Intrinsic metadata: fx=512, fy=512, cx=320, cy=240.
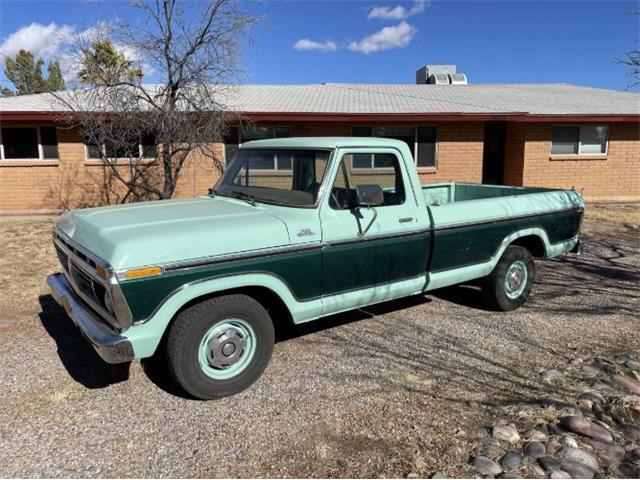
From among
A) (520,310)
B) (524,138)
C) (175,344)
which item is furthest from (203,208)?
(524,138)

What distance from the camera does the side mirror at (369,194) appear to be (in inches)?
165

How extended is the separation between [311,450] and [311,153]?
7.98 feet

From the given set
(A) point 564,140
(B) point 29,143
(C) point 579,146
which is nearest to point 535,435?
(B) point 29,143

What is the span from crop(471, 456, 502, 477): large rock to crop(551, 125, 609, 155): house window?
48.8ft

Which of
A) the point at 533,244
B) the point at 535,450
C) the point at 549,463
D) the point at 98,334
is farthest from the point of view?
the point at 533,244

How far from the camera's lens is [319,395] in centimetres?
384

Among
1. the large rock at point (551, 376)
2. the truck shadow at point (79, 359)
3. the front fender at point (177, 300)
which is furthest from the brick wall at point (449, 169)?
the large rock at point (551, 376)

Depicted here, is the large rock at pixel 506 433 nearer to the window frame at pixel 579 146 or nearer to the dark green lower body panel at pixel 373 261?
the dark green lower body panel at pixel 373 261

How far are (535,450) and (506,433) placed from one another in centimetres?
20

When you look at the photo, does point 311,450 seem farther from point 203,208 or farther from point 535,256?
point 535,256

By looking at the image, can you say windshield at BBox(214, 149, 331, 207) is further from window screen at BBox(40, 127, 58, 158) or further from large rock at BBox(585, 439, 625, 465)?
window screen at BBox(40, 127, 58, 158)

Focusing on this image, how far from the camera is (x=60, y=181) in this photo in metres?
13.8

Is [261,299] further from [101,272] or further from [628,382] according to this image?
[628,382]

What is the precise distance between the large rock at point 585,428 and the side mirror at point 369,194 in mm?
2083
